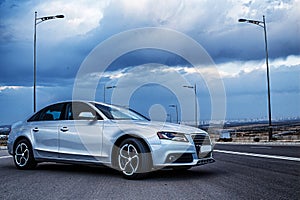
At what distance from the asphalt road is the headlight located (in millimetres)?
743

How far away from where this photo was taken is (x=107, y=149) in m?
8.10

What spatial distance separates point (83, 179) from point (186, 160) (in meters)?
1.95

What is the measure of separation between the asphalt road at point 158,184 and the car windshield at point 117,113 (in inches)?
46.2

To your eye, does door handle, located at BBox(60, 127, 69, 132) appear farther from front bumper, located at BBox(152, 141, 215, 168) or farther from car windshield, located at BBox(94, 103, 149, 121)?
front bumper, located at BBox(152, 141, 215, 168)

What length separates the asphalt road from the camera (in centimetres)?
611

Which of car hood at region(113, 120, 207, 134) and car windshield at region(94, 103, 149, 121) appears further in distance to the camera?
car windshield at region(94, 103, 149, 121)

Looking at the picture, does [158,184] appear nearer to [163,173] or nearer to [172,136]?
[172,136]

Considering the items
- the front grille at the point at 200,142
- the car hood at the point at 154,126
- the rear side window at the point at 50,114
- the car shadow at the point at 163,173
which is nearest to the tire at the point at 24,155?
the car shadow at the point at 163,173

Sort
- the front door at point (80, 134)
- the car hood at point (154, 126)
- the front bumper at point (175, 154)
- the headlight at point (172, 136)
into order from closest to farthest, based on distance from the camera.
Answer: the front bumper at point (175, 154) → the headlight at point (172, 136) → the car hood at point (154, 126) → the front door at point (80, 134)

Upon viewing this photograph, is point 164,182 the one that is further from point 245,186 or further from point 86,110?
point 86,110

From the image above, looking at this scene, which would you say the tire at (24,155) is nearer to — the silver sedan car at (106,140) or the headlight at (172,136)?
the silver sedan car at (106,140)

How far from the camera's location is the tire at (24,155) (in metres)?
9.55

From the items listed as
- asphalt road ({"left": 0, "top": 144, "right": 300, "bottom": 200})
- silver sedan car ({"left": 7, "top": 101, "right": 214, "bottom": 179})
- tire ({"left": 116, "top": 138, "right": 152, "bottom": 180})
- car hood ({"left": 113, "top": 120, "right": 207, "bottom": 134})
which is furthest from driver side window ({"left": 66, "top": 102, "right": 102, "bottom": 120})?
asphalt road ({"left": 0, "top": 144, "right": 300, "bottom": 200})

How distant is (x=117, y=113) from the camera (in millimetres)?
8781
